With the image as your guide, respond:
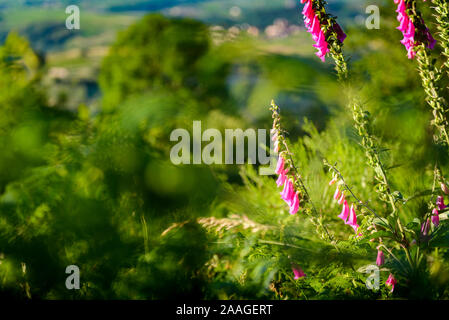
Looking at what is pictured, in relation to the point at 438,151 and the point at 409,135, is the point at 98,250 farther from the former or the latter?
the point at 409,135

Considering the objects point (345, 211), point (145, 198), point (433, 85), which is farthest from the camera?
point (345, 211)

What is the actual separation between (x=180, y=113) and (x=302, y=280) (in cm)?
47

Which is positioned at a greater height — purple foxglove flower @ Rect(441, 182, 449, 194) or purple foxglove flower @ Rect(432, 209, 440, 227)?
purple foxglove flower @ Rect(441, 182, 449, 194)

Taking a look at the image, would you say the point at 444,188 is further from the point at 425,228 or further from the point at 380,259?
the point at 380,259

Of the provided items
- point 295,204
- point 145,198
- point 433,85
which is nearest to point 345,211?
point 295,204

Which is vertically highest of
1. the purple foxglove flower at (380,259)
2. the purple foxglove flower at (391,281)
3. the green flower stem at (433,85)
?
the green flower stem at (433,85)

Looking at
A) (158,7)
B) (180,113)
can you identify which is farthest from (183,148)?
(158,7)

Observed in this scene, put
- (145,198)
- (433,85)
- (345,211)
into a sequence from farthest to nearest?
1. (345,211)
2. (433,85)
3. (145,198)

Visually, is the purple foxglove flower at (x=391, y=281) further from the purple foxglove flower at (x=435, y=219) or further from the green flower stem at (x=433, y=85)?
the green flower stem at (x=433, y=85)

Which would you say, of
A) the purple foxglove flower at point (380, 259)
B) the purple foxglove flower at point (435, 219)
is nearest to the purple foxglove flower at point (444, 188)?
the purple foxglove flower at point (435, 219)

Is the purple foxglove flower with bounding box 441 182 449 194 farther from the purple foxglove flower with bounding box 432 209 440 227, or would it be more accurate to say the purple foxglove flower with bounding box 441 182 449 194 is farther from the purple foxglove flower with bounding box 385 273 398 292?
the purple foxglove flower with bounding box 385 273 398 292

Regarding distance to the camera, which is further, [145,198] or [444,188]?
[444,188]

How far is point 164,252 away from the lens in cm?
79

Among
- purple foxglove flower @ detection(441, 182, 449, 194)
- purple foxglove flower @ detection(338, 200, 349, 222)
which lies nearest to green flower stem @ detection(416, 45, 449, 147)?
purple foxglove flower @ detection(441, 182, 449, 194)
